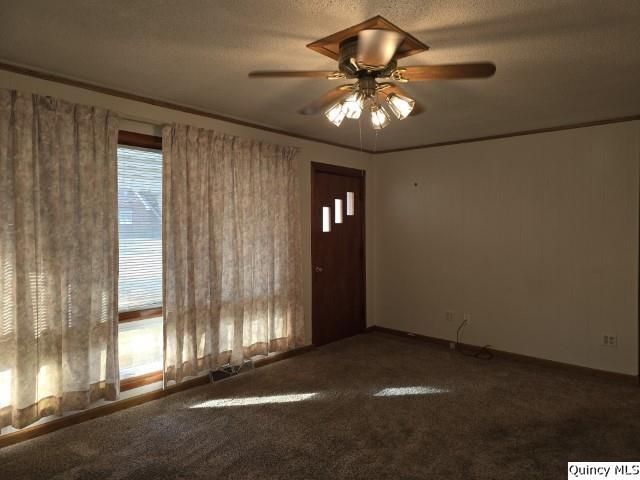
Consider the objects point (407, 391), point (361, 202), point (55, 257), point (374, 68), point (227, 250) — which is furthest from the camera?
point (361, 202)

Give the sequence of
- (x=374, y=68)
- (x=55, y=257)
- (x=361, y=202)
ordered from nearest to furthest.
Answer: (x=374, y=68), (x=55, y=257), (x=361, y=202)

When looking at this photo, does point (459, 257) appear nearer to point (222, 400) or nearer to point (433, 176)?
point (433, 176)

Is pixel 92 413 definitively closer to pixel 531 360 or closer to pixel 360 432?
pixel 360 432

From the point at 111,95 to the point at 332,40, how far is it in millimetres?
1867

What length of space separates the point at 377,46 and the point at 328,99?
583 millimetres

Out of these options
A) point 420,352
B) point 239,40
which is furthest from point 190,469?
point 420,352

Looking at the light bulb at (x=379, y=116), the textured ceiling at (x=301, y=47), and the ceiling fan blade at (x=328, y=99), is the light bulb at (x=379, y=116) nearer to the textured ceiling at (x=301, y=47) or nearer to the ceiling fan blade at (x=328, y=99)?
the ceiling fan blade at (x=328, y=99)

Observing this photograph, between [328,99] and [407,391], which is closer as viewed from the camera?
[328,99]

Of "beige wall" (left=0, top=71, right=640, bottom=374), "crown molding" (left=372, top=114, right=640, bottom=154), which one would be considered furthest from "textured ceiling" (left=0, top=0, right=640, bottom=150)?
"beige wall" (left=0, top=71, right=640, bottom=374)

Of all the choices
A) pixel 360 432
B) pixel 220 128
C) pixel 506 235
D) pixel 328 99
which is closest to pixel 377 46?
pixel 328 99

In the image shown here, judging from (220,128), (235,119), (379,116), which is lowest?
(379,116)

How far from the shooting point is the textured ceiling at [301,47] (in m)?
1.96

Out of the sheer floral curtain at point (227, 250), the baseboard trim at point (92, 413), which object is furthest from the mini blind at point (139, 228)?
the baseboard trim at point (92, 413)

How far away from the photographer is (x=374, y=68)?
2.07 meters
